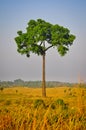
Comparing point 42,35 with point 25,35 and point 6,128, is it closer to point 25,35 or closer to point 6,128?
point 25,35

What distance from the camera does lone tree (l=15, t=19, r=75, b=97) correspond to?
33969 millimetres

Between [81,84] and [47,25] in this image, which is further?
[47,25]

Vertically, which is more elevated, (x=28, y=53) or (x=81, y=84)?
(x=28, y=53)

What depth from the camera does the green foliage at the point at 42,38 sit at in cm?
3395

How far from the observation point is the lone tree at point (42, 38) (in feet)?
111

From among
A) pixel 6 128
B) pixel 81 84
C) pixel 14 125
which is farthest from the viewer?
pixel 14 125

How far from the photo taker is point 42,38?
33656mm

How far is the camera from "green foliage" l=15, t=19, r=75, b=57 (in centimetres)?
3395

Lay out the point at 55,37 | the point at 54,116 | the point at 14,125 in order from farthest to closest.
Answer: the point at 55,37 → the point at 54,116 → the point at 14,125

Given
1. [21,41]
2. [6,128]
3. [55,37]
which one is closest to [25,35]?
[21,41]

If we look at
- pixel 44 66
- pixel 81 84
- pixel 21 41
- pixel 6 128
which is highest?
pixel 21 41

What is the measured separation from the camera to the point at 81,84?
5.05 m

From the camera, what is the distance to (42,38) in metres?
33.7

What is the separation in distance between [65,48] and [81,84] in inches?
1156
